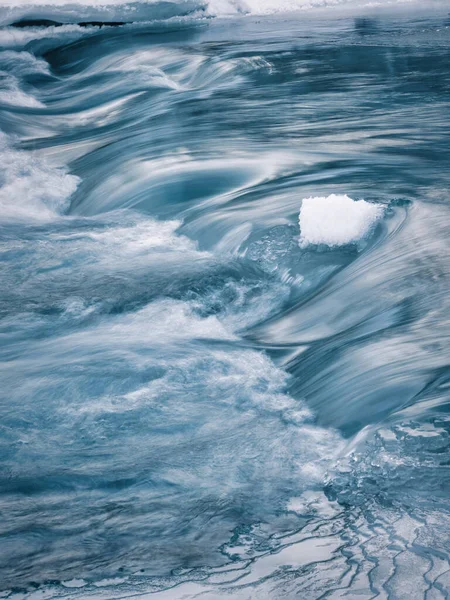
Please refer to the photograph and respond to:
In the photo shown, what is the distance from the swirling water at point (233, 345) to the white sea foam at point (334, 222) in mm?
12

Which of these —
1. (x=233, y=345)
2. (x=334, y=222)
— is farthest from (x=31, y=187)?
(x=233, y=345)

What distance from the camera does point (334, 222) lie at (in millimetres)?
4156

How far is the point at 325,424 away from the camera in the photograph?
289cm

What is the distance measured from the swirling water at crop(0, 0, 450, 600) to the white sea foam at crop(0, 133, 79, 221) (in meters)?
0.03

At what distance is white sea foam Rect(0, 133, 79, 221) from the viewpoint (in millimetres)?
5559

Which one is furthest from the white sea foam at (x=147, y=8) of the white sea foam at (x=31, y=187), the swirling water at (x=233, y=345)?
the white sea foam at (x=31, y=187)

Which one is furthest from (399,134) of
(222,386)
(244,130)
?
(222,386)

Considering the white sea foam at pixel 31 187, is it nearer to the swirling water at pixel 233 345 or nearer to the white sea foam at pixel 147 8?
the swirling water at pixel 233 345

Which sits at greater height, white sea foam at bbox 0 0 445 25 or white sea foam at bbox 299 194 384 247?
white sea foam at bbox 0 0 445 25

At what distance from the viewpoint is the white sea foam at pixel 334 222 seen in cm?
413

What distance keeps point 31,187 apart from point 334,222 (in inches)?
112

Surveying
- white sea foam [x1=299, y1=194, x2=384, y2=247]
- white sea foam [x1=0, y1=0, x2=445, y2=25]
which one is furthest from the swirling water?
white sea foam [x1=0, y1=0, x2=445, y2=25]

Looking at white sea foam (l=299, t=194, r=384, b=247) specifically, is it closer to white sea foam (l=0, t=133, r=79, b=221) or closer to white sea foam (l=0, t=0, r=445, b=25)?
white sea foam (l=0, t=133, r=79, b=221)

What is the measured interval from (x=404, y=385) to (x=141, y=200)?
3.14 metres
